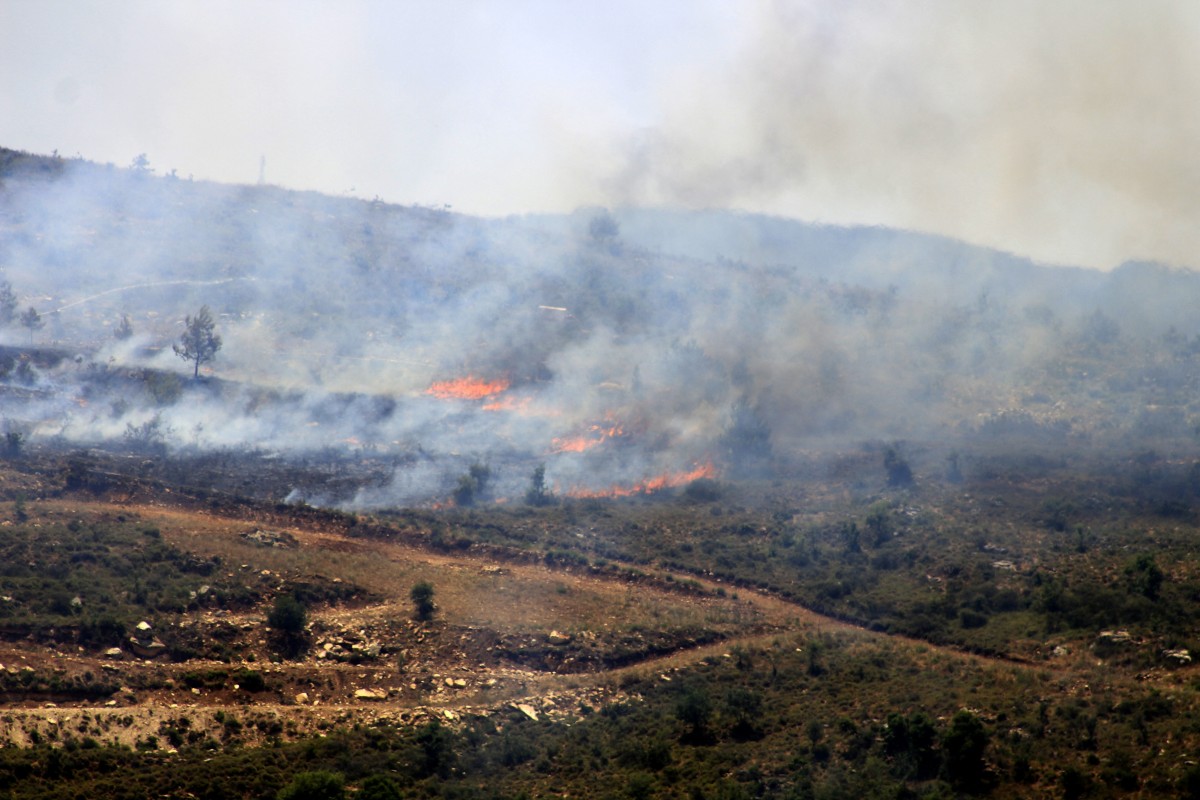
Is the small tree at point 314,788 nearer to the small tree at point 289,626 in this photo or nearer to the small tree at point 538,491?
the small tree at point 289,626

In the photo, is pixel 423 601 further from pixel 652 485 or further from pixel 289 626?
pixel 652 485

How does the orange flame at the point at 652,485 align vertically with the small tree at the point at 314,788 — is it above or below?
above

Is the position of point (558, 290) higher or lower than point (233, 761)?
higher

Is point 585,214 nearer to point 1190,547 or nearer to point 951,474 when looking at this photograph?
point 951,474

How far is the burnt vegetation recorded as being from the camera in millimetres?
31938

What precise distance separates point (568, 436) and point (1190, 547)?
117 ft

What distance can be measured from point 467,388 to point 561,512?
19939 millimetres

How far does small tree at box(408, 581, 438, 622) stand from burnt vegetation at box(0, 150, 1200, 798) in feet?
2.76

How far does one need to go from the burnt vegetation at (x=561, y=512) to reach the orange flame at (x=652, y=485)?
1.16 feet

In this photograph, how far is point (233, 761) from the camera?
30.3 metres

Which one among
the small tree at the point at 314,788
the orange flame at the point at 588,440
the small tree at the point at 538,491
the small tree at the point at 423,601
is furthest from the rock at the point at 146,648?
the orange flame at the point at 588,440

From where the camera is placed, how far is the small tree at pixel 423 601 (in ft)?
136

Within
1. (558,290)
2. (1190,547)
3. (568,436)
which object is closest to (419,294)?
(558,290)

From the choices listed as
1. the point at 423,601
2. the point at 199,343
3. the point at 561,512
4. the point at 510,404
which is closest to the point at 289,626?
the point at 423,601
